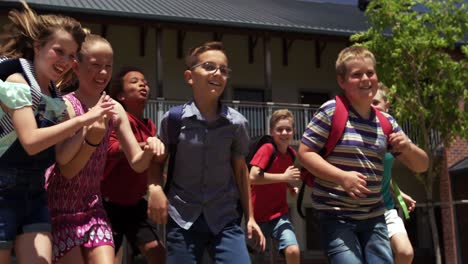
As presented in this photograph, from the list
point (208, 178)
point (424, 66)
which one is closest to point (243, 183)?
point (208, 178)

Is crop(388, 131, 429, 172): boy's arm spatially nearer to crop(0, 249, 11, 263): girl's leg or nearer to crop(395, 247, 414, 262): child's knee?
crop(395, 247, 414, 262): child's knee

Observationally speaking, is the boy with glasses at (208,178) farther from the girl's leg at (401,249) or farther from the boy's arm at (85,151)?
the girl's leg at (401,249)

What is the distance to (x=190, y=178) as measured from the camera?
3.69 metres

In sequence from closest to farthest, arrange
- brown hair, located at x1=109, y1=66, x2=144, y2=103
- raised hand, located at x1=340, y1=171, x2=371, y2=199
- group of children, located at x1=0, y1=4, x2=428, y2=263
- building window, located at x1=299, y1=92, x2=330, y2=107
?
group of children, located at x1=0, y1=4, x2=428, y2=263
raised hand, located at x1=340, y1=171, x2=371, y2=199
brown hair, located at x1=109, y1=66, x2=144, y2=103
building window, located at x1=299, y1=92, x2=330, y2=107

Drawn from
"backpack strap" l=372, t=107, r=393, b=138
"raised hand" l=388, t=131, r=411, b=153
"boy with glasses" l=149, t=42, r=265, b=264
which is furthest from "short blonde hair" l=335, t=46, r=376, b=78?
"boy with glasses" l=149, t=42, r=265, b=264

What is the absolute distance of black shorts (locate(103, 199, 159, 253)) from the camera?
14.4 feet

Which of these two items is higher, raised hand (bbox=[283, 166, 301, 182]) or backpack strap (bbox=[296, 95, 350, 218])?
backpack strap (bbox=[296, 95, 350, 218])

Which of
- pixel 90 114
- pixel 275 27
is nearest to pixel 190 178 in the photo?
pixel 90 114

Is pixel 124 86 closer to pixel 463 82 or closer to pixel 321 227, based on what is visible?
pixel 321 227

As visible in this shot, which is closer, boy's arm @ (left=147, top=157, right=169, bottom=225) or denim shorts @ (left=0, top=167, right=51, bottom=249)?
denim shorts @ (left=0, top=167, right=51, bottom=249)

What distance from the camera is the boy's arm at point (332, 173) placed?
347cm

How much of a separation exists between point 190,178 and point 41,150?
101 cm

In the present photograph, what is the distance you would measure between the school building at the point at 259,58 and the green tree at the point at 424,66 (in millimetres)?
3937

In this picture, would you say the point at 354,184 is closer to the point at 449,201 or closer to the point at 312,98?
the point at 449,201
